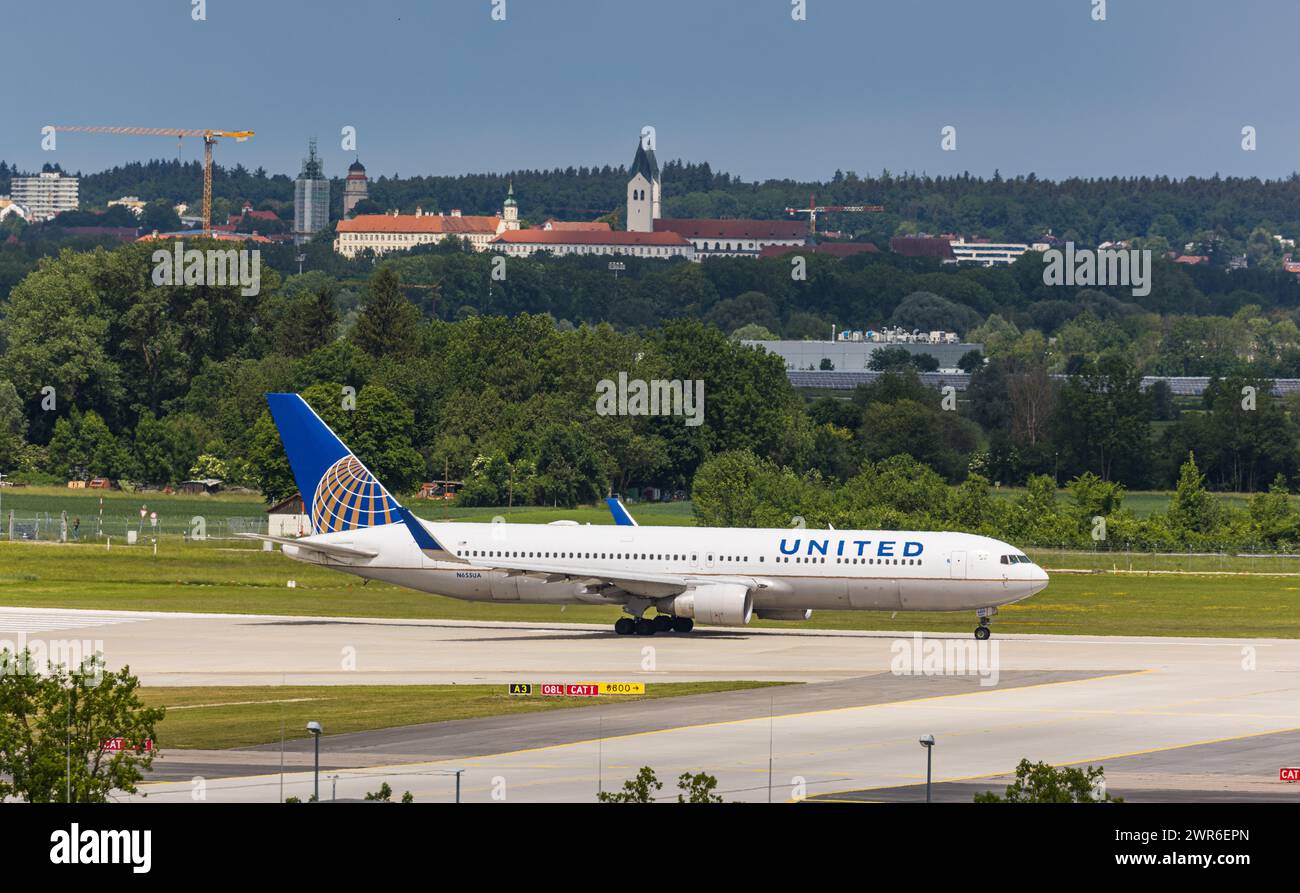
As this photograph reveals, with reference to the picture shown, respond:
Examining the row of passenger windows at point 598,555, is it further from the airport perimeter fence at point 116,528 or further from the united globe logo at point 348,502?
the airport perimeter fence at point 116,528

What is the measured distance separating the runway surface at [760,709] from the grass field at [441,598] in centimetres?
422

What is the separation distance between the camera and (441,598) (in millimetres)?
79438

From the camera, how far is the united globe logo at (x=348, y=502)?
225ft

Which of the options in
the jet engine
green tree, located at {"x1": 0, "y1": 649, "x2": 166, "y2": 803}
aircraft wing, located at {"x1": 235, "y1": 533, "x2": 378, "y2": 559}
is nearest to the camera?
green tree, located at {"x1": 0, "y1": 649, "x2": 166, "y2": 803}

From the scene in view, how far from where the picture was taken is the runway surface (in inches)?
1329

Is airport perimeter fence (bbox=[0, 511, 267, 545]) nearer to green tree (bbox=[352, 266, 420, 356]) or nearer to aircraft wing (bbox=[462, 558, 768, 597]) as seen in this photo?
aircraft wing (bbox=[462, 558, 768, 597])

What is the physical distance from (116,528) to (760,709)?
8007 centimetres

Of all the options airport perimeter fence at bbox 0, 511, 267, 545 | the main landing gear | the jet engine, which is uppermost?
airport perimeter fence at bbox 0, 511, 267, 545

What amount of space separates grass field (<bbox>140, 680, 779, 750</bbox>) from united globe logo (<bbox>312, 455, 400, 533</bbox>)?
20439 millimetres

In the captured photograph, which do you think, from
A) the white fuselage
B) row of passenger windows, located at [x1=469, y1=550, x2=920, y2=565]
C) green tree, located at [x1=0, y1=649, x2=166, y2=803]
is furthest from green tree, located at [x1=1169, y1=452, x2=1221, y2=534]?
green tree, located at [x1=0, y1=649, x2=166, y2=803]
